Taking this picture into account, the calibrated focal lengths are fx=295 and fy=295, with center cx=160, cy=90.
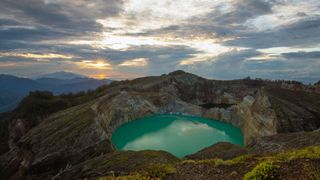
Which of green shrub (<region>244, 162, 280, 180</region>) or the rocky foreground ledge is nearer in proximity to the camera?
green shrub (<region>244, 162, 280, 180</region>)

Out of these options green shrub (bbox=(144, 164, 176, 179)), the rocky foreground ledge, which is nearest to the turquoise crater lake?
the rocky foreground ledge

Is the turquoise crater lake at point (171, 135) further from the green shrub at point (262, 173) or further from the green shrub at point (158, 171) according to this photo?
the green shrub at point (262, 173)

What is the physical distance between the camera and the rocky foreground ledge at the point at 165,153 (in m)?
21.4

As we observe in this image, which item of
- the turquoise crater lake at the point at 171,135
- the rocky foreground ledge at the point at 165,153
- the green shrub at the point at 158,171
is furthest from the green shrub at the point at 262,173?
the turquoise crater lake at the point at 171,135

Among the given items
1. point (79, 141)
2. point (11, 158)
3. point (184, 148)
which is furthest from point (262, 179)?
point (11, 158)

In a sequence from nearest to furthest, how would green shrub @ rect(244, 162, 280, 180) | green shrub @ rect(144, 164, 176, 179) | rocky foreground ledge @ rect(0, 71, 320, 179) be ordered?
green shrub @ rect(244, 162, 280, 180) → green shrub @ rect(144, 164, 176, 179) → rocky foreground ledge @ rect(0, 71, 320, 179)

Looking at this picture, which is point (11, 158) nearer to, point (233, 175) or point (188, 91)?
point (233, 175)

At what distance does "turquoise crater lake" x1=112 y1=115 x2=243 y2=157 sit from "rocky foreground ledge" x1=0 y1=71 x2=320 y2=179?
13.8 ft

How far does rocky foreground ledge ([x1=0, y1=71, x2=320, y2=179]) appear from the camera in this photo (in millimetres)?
21438

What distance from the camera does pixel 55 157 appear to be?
2395 inches

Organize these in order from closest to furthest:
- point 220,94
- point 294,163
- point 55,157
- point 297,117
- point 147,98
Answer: point 294,163, point 55,157, point 297,117, point 147,98, point 220,94

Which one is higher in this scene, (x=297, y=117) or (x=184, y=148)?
(x=297, y=117)

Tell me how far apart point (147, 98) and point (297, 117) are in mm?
65533

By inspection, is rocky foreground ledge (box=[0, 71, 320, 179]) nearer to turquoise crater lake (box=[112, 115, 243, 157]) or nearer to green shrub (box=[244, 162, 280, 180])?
green shrub (box=[244, 162, 280, 180])
